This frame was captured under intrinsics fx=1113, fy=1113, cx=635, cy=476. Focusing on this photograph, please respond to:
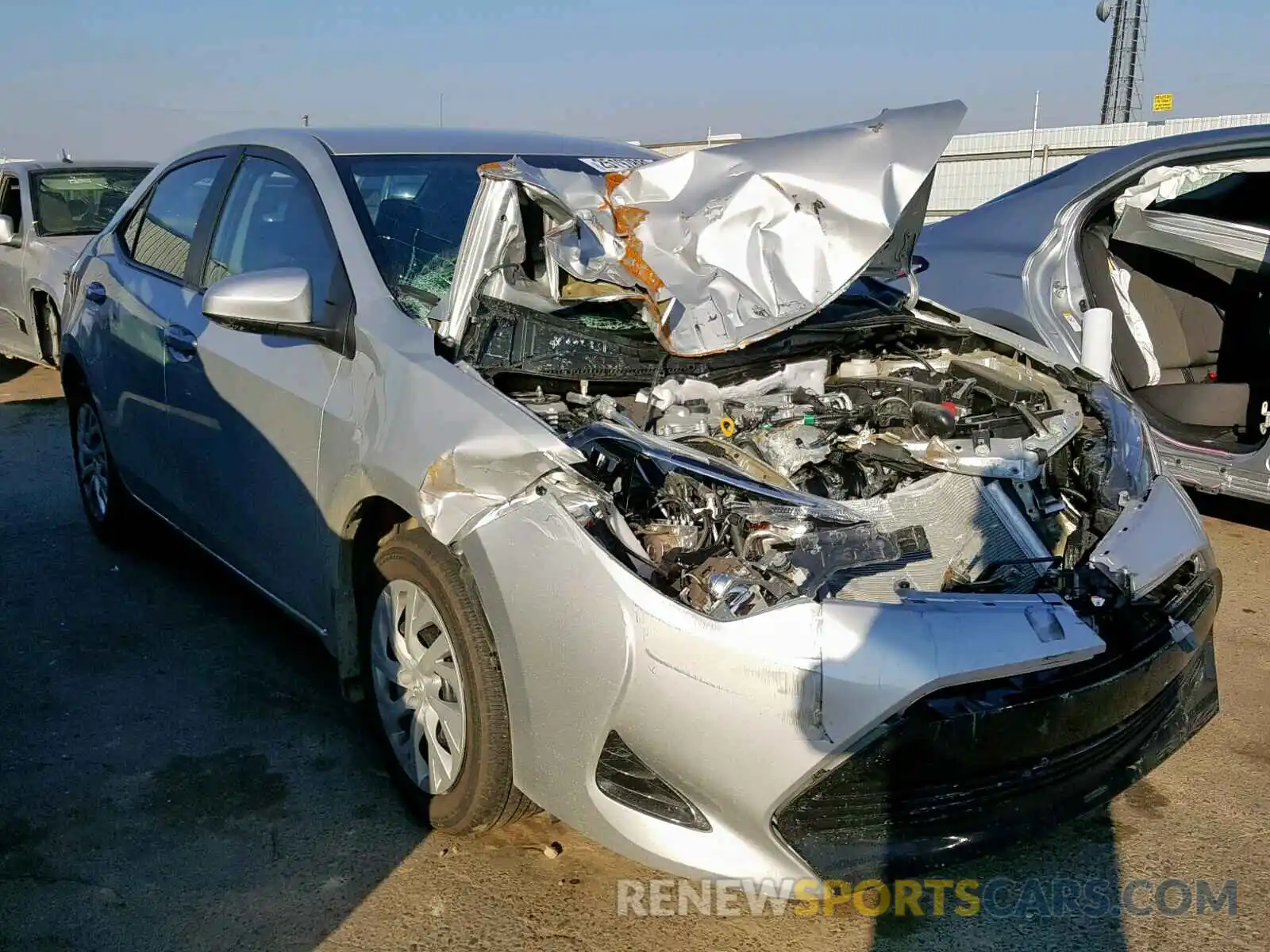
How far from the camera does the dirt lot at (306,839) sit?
243cm

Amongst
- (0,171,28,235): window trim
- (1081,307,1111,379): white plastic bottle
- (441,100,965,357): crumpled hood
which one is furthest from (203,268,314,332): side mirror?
(0,171,28,235): window trim

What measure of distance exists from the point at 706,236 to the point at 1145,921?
191cm

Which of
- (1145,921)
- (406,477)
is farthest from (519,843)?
(1145,921)

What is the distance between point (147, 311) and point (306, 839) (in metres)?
2.08

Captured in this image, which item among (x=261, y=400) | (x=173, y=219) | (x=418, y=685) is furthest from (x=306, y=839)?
(x=173, y=219)

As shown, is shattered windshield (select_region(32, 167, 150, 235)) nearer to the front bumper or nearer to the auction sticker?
the auction sticker

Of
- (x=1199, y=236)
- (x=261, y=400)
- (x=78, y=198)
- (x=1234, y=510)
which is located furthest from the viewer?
(x=78, y=198)

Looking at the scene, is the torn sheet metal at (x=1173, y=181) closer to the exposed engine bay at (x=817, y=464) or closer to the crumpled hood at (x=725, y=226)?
the exposed engine bay at (x=817, y=464)

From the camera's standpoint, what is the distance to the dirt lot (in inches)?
95.8

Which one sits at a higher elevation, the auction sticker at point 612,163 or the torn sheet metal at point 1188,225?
the auction sticker at point 612,163

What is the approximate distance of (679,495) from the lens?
8.57 feet

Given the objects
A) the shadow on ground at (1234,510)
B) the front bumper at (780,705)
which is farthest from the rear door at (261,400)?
the shadow on ground at (1234,510)

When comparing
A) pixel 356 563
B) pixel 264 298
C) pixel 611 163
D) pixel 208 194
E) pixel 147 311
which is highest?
pixel 611 163

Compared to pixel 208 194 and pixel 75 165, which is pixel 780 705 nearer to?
pixel 208 194
